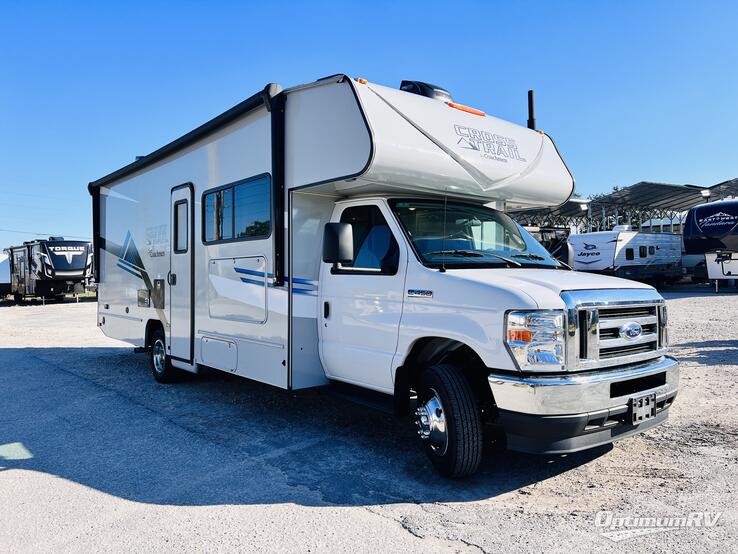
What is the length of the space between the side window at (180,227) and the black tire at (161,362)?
1356 mm

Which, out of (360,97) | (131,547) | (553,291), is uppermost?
(360,97)

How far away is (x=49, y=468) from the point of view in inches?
191

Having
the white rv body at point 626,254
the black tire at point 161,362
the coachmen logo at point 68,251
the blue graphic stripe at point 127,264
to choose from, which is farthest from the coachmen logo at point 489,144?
the coachmen logo at point 68,251

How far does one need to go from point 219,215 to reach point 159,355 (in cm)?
276

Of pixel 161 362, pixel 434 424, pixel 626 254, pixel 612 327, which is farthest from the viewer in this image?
pixel 626 254

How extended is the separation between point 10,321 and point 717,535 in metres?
21.0

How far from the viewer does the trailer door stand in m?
7.34

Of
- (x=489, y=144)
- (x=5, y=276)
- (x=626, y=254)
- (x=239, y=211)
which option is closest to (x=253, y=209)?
(x=239, y=211)

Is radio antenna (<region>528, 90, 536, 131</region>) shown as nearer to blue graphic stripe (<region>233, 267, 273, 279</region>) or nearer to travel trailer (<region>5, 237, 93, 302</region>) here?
blue graphic stripe (<region>233, 267, 273, 279</region>)

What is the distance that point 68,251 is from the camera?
27.0 m

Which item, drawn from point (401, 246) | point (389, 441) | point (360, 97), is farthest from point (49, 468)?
point (360, 97)

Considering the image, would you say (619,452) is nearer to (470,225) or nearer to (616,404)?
(616,404)

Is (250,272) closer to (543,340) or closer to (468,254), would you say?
(468,254)

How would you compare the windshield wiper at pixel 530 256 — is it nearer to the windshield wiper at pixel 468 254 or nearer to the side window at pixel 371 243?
the windshield wiper at pixel 468 254
